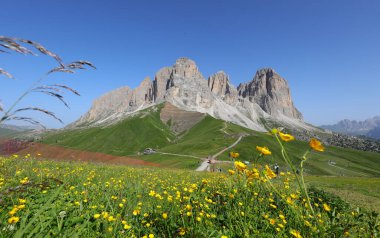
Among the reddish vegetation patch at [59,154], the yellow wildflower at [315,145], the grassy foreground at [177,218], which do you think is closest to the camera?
the yellow wildflower at [315,145]

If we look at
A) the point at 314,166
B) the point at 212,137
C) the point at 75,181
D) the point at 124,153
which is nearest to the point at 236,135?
the point at 212,137

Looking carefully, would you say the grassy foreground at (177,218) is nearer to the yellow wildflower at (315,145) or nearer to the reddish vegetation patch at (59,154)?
the yellow wildflower at (315,145)

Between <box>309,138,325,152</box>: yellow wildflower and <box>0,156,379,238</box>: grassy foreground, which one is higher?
<box>309,138,325,152</box>: yellow wildflower

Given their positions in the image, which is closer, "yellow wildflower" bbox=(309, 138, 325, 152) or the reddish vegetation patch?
"yellow wildflower" bbox=(309, 138, 325, 152)

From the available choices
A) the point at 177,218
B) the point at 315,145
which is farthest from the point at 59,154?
the point at 315,145

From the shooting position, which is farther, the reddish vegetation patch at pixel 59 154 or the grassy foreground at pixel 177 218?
the reddish vegetation patch at pixel 59 154

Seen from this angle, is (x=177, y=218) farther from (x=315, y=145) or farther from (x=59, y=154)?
(x=59, y=154)

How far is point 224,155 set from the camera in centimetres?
11494

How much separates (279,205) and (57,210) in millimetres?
5878

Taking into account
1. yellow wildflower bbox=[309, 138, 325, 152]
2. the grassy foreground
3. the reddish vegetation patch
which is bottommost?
the reddish vegetation patch

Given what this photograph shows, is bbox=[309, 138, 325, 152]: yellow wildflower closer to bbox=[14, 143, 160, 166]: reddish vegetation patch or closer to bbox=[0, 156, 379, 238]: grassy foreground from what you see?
bbox=[0, 156, 379, 238]: grassy foreground

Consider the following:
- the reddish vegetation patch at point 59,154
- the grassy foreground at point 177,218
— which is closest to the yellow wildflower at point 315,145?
the grassy foreground at point 177,218

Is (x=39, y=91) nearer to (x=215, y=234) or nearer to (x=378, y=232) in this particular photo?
(x=215, y=234)

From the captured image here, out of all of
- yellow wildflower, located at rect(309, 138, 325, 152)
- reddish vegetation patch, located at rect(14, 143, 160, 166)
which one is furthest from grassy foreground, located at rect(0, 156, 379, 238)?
reddish vegetation patch, located at rect(14, 143, 160, 166)
